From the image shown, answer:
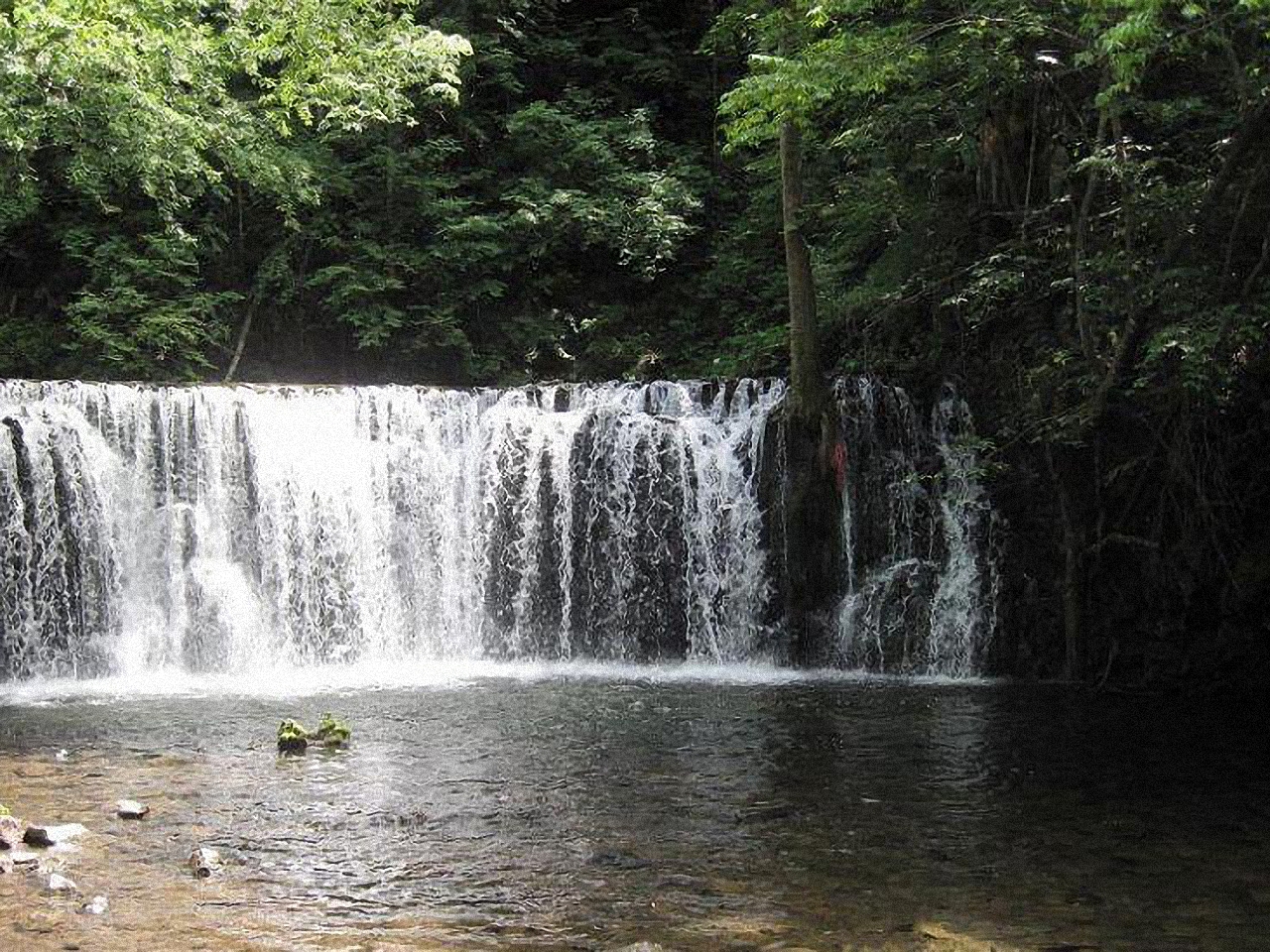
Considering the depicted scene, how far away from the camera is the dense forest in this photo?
32.8 ft

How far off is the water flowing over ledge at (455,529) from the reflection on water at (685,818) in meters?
2.35

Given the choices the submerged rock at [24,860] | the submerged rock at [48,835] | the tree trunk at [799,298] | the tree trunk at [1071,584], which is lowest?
the submerged rock at [24,860]

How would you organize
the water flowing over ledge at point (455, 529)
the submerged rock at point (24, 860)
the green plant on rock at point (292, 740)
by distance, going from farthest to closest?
the water flowing over ledge at point (455, 529) < the green plant on rock at point (292, 740) < the submerged rock at point (24, 860)

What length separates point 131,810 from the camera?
698 centimetres

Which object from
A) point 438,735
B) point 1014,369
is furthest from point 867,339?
point 438,735

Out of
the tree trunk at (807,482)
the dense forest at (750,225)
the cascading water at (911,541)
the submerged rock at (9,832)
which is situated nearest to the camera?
the submerged rock at (9,832)

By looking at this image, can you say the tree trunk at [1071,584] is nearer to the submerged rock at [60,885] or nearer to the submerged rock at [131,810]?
the submerged rock at [131,810]

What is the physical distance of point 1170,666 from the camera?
12039 mm

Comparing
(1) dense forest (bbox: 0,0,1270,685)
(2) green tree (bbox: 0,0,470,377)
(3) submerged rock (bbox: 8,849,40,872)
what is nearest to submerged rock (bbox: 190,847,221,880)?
(3) submerged rock (bbox: 8,849,40,872)

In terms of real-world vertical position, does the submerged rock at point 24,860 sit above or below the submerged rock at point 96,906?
above

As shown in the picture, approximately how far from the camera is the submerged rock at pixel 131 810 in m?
6.96

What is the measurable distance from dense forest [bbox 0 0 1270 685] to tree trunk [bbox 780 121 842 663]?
5.0 inches

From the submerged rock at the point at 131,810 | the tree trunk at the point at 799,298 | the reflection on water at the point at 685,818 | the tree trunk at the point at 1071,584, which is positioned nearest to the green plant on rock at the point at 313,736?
the reflection on water at the point at 685,818

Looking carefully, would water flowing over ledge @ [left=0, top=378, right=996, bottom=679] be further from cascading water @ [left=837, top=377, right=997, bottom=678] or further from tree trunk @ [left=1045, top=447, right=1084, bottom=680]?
tree trunk @ [left=1045, top=447, right=1084, bottom=680]
